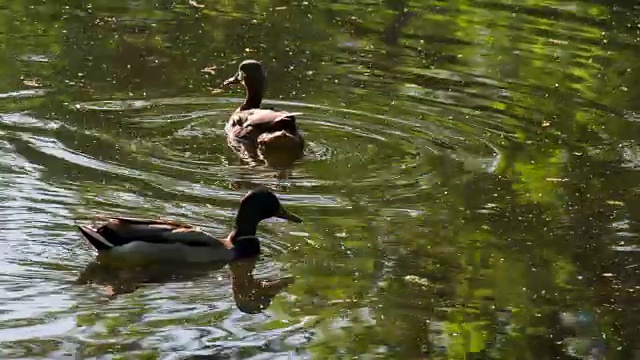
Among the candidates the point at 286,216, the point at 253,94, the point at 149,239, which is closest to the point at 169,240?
the point at 149,239

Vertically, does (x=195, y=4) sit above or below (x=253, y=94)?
above

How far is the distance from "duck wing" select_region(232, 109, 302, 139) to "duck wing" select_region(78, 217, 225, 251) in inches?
134

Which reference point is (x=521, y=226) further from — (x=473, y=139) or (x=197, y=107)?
(x=197, y=107)

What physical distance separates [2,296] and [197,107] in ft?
20.0

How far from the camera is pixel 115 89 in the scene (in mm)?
15477

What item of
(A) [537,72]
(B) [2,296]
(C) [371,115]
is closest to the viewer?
(B) [2,296]

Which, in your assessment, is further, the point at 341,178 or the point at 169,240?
the point at 341,178

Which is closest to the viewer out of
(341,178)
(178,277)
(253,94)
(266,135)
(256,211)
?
(178,277)

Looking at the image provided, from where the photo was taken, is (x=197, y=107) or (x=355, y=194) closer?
(x=355, y=194)

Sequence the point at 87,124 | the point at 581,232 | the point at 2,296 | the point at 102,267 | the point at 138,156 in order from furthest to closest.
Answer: the point at 87,124
the point at 138,156
the point at 581,232
the point at 102,267
the point at 2,296

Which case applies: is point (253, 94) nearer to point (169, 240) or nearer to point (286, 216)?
point (286, 216)

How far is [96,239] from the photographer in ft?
33.7

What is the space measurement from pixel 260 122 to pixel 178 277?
406 centimetres

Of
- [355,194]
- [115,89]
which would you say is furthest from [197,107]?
[355,194]
